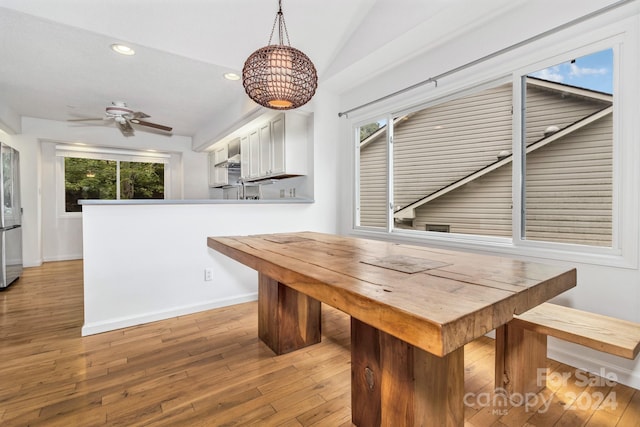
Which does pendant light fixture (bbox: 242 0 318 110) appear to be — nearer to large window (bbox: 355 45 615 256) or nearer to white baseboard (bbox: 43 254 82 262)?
large window (bbox: 355 45 615 256)

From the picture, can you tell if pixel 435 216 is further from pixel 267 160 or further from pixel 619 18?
pixel 267 160

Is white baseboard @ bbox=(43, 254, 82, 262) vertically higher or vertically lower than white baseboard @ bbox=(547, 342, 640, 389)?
higher

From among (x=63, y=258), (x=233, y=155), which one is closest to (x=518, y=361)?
(x=233, y=155)

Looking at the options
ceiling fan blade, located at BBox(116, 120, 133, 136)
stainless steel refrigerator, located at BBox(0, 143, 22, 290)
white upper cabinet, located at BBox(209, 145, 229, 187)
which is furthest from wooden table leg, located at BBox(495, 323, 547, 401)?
stainless steel refrigerator, located at BBox(0, 143, 22, 290)

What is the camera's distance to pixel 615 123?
1.70m

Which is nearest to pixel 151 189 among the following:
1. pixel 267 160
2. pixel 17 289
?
pixel 17 289

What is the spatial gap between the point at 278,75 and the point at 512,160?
5.80 feet

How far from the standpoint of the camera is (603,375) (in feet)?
5.67

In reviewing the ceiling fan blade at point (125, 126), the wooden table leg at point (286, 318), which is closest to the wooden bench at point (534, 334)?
the wooden table leg at point (286, 318)

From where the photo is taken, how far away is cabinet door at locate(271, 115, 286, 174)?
11.2 feet

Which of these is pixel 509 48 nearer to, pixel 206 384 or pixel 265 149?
pixel 265 149

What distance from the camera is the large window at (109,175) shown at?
544 cm

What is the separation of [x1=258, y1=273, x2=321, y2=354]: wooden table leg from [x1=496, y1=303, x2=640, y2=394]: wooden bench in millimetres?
1150

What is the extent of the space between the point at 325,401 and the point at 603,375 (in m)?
1.63
